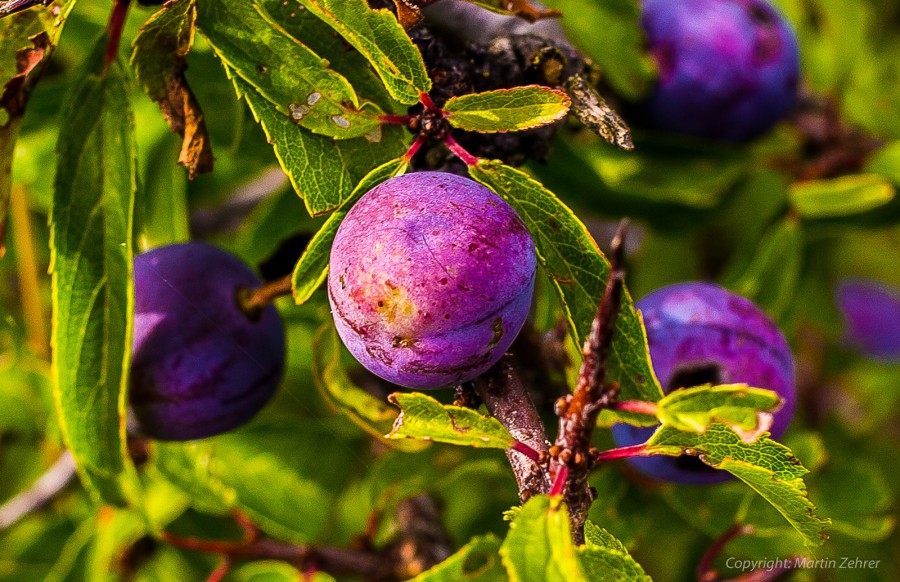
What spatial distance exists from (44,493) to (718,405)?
54.9 inches

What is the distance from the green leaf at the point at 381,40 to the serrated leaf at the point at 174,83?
0.19 metres

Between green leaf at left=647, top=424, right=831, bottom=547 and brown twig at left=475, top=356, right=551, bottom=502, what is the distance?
4.3 inches

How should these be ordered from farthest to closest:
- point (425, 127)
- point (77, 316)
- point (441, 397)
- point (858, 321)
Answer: point (858, 321)
point (441, 397)
point (77, 316)
point (425, 127)

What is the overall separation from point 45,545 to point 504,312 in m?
1.38

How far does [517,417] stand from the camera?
30.5 inches

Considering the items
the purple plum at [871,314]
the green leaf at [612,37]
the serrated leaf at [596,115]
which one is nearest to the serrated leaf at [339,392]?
the serrated leaf at [596,115]

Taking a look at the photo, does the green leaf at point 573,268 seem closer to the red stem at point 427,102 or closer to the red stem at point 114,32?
the red stem at point 427,102

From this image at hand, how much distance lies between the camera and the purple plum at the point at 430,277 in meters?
0.74

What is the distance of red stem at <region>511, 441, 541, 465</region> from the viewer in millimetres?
723

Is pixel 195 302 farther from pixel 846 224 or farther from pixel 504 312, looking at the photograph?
pixel 846 224

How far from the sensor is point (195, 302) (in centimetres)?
109

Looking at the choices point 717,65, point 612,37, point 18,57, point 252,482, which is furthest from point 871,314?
point 18,57

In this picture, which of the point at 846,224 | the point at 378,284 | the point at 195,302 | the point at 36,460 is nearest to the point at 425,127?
the point at 378,284

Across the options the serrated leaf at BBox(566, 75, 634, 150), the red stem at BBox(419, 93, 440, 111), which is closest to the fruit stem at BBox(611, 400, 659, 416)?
the serrated leaf at BBox(566, 75, 634, 150)
